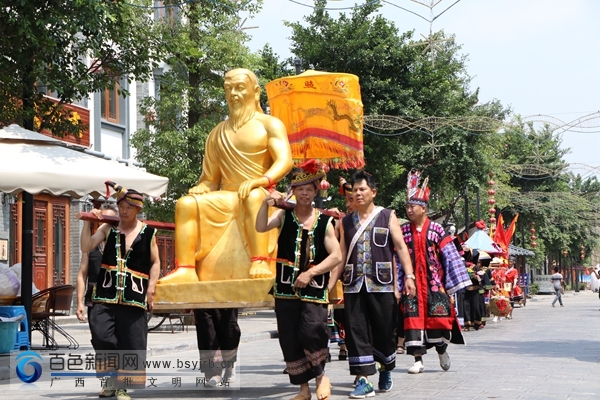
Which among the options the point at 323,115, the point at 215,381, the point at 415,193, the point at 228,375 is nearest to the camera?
the point at 215,381

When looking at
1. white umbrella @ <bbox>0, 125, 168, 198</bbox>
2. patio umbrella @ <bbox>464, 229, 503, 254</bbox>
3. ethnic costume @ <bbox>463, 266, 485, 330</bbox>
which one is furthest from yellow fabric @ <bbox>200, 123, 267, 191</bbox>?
patio umbrella @ <bbox>464, 229, 503, 254</bbox>

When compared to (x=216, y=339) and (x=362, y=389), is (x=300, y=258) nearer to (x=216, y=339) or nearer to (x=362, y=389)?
(x=362, y=389)

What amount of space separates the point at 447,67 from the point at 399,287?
22.0 meters

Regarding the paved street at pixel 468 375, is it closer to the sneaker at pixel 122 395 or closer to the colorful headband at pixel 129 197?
the sneaker at pixel 122 395

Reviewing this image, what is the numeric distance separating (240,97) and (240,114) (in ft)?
0.55

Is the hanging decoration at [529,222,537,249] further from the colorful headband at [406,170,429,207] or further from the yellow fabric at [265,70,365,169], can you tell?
the colorful headband at [406,170,429,207]

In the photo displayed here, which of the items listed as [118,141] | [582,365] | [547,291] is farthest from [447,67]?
[547,291]

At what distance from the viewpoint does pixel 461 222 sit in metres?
48.0

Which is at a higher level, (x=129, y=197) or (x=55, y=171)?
(x=55, y=171)

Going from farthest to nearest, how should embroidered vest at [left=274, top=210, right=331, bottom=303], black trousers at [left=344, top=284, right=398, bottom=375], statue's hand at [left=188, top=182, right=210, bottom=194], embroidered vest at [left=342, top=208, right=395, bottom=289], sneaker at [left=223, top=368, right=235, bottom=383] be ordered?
statue's hand at [left=188, top=182, right=210, bottom=194] → sneaker at [left=223, top=368, right=235, bottom=383] → embroidered vest at [left=342, top=208, right=395, bottom=289] → black trousers at [left=344, top=284, right=398, bottom=375] → embroidered vest at [left=274, top=210, right=331, bottom=303]

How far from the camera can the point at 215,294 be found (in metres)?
9.73

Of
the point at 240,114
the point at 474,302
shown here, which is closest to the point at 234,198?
the point at 240,114

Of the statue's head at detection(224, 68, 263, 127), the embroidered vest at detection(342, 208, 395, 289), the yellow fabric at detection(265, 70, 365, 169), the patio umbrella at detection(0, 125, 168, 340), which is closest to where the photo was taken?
the embroidered vest at detection(342, 208, 395, 289)

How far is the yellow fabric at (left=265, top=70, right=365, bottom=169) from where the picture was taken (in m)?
13.0
